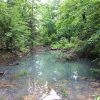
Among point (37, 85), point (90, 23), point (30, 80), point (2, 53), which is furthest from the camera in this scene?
point (2, 53)

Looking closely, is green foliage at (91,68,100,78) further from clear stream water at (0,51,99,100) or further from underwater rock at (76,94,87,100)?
underwater rock at (76,94,87,100)

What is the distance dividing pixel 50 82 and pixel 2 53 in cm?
966

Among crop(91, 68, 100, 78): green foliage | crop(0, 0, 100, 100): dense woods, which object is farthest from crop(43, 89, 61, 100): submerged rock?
crop(91, 68, 100, 78): green foliage

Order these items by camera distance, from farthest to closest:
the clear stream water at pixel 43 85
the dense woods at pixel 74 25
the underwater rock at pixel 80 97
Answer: the dense woods at pixel 74 25
the clear stream water at pixel 43 85
the underwater rock at pixel 80 97

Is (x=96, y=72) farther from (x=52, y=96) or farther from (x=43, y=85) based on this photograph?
(x=52, y=96)

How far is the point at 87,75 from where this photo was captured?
1411 cm

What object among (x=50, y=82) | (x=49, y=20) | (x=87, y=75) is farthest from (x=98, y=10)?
(x=49, y=20)

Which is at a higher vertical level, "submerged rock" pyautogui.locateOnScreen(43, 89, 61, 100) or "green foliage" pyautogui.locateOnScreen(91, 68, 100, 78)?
"green foliage" pyautogui.locateOnScreen(91, 68, 100, 78)

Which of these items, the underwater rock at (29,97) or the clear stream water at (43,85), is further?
the clear stream water at (43,85)

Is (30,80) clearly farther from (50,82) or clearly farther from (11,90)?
(11,90)

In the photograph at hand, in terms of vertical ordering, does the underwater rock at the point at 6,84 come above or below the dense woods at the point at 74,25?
below

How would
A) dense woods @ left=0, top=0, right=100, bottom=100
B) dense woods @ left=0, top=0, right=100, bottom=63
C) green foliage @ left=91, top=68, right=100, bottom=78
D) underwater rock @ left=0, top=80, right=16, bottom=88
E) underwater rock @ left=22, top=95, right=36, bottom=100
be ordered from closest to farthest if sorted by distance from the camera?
underwater rock @ left=22, top=95, right=36, bottom=100 < dense woods @ left=0, top=0, right=100, bottom=100 < underwater rock @ left=0, top=80, right=16, bottom=88 < green foliage @ left=91, top=68, right=100, bottom=78 < dense woods @ left=0, top=0, right=100, bottom=63

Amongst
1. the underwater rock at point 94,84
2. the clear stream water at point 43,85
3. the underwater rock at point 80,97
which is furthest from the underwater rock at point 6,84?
the underwater rock at point 94,84

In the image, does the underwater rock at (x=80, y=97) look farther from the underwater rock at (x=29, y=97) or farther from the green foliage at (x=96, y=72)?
the green foliage at (x=96, y=72)
